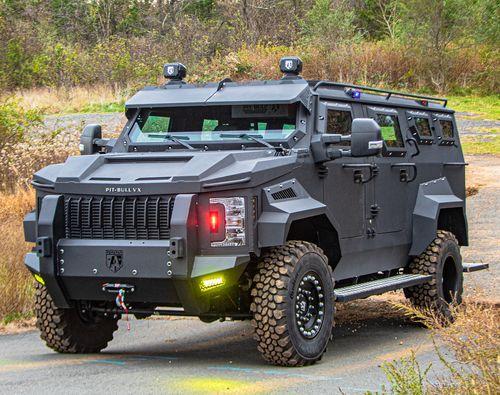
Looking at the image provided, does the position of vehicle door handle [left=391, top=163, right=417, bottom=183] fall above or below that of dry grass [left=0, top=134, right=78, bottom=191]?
above

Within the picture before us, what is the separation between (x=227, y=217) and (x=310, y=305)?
42.8 inches

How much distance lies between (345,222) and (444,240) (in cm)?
187

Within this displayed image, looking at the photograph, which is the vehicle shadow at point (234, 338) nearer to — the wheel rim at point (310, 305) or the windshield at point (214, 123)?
the wheel rim at point (310, 305)

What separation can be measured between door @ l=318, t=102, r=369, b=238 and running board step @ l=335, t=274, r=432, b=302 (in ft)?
1.55

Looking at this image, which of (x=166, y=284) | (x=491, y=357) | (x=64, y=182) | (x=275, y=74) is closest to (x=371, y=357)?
(x=166, y=284)

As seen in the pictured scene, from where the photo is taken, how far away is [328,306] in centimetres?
877

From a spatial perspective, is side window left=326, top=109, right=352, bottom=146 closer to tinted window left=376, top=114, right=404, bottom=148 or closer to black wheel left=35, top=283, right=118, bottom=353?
tinted window left=376, top=114, right=404, bottom=148

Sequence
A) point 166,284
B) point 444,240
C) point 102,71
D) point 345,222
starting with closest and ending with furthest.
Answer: point 166,284, point 345,222, point 444,240, point 102,71

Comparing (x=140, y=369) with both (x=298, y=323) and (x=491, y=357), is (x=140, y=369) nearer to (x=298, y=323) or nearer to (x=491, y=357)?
(x=298, y=323)

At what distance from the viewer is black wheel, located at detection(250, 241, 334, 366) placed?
27.0 ft

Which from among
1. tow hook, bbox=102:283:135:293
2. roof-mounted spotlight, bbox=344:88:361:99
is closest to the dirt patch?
tow hook, bbox=102:283:135:293

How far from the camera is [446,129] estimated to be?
12.6 meters

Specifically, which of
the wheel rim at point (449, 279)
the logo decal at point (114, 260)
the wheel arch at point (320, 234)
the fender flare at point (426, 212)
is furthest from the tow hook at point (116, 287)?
the wheel rim at point (449, 279)

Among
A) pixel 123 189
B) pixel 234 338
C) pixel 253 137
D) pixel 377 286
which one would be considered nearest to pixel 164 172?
pixel 123 189
